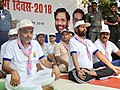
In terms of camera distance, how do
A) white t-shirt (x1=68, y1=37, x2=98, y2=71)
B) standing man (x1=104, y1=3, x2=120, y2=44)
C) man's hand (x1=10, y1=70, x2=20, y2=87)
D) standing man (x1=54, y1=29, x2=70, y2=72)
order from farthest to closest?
standing man (x1=104, y1=3, x2=120, y2=44) → standing man (x1=54, y1=29, x2=70, y2=72) → white t-shirt (x1=68, y1=37, x2=98, y2=71) → man's hand (x1=10, y1=70, x2=20, y2=87)

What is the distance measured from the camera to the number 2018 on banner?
8828mm

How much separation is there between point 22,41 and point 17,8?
4.23m

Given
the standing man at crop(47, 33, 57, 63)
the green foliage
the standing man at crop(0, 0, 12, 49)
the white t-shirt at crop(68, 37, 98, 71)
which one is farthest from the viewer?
the green foliage

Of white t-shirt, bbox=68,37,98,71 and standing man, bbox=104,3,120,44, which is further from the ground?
standing man, bbox=104,3,120,44

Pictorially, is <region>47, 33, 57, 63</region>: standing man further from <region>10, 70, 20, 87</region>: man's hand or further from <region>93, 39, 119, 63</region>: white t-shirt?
<region>10, 70, 20, 87</region>: man's hand

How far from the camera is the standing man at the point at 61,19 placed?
9.24 meters

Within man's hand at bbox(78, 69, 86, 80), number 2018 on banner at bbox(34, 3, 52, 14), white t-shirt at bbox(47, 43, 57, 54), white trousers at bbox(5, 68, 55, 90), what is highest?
number 2018 on banner at bbox(34, 3, 52, 14)

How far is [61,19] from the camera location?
9359mm

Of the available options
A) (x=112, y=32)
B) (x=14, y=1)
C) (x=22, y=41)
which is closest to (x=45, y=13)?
(x=14, y=1)

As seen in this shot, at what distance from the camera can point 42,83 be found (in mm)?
4215

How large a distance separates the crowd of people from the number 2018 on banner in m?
0.74

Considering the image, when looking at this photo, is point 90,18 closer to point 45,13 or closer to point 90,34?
point 90,34

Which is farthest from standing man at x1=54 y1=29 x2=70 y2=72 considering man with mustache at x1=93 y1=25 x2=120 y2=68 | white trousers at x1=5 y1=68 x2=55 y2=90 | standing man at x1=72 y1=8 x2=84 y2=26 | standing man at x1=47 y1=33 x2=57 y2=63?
standing man at x1=72 y1=8 x2=84 y2=26

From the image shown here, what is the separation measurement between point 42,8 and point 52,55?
7.44ft
